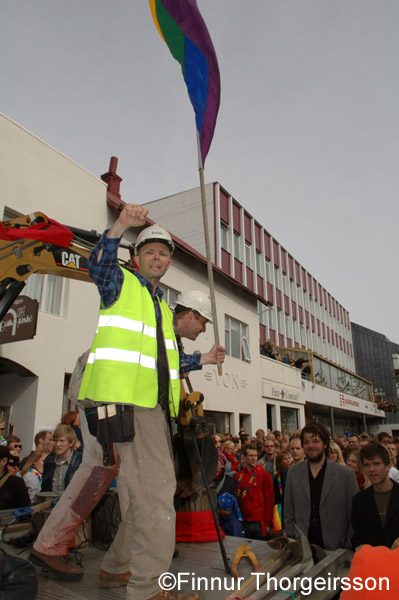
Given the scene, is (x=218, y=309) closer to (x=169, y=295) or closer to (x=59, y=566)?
(x=169, y=295)

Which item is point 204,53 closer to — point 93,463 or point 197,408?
point 197,408

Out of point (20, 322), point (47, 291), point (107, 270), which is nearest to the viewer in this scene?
point (107, 270)

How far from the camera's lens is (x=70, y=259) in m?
6.05

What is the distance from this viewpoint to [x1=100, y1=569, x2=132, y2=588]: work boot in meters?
2.78

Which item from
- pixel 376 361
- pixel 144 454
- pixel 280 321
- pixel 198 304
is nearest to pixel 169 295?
pixel 198 304

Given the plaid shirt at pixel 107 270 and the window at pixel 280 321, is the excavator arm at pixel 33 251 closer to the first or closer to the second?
the plaid shirt at pixel 107 270

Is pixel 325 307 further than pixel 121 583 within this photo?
Yes

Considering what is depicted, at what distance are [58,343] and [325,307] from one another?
115 feet

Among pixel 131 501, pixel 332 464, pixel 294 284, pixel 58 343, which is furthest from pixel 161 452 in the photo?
pixel 294 284

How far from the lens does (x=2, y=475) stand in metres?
5.35

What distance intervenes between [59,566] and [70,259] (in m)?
4.01

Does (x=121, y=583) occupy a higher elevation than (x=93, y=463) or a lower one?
lower

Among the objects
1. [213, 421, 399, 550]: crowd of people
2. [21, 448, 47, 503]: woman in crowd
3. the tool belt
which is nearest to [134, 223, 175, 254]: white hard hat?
the tool belt

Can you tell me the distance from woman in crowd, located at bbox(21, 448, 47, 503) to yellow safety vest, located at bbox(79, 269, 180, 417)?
4.62 metres
